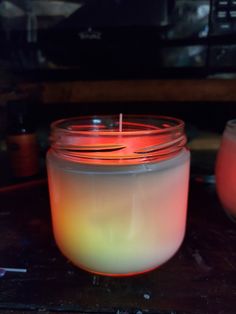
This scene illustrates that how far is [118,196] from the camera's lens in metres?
0.29

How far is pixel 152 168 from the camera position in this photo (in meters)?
0.30

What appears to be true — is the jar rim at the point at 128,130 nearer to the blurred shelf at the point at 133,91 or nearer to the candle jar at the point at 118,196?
the candle jar at the point at 118,196

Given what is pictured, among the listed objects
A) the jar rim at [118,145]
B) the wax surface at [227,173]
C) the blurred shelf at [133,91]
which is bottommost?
the wax surface at [227,173]

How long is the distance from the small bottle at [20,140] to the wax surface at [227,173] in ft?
0.90

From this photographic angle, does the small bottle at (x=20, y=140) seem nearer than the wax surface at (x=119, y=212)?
No

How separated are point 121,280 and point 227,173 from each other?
17 cm

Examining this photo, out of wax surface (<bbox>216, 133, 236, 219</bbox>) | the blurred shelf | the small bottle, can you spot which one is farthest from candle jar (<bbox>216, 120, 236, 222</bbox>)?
the small bottle

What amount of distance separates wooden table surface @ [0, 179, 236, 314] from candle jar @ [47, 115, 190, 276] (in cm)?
2

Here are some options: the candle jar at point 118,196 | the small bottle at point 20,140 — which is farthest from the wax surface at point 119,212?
the small bottle at point 20,140

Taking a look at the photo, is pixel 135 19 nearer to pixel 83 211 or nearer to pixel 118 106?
pixel 118 106

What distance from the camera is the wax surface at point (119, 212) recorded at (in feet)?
0.97

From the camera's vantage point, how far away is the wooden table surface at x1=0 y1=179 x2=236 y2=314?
284mm

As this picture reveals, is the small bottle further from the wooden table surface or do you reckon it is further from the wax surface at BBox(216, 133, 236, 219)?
the wax surface at BBox(216, 133, 236, 219)

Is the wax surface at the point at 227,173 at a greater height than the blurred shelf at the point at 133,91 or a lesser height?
lesser
